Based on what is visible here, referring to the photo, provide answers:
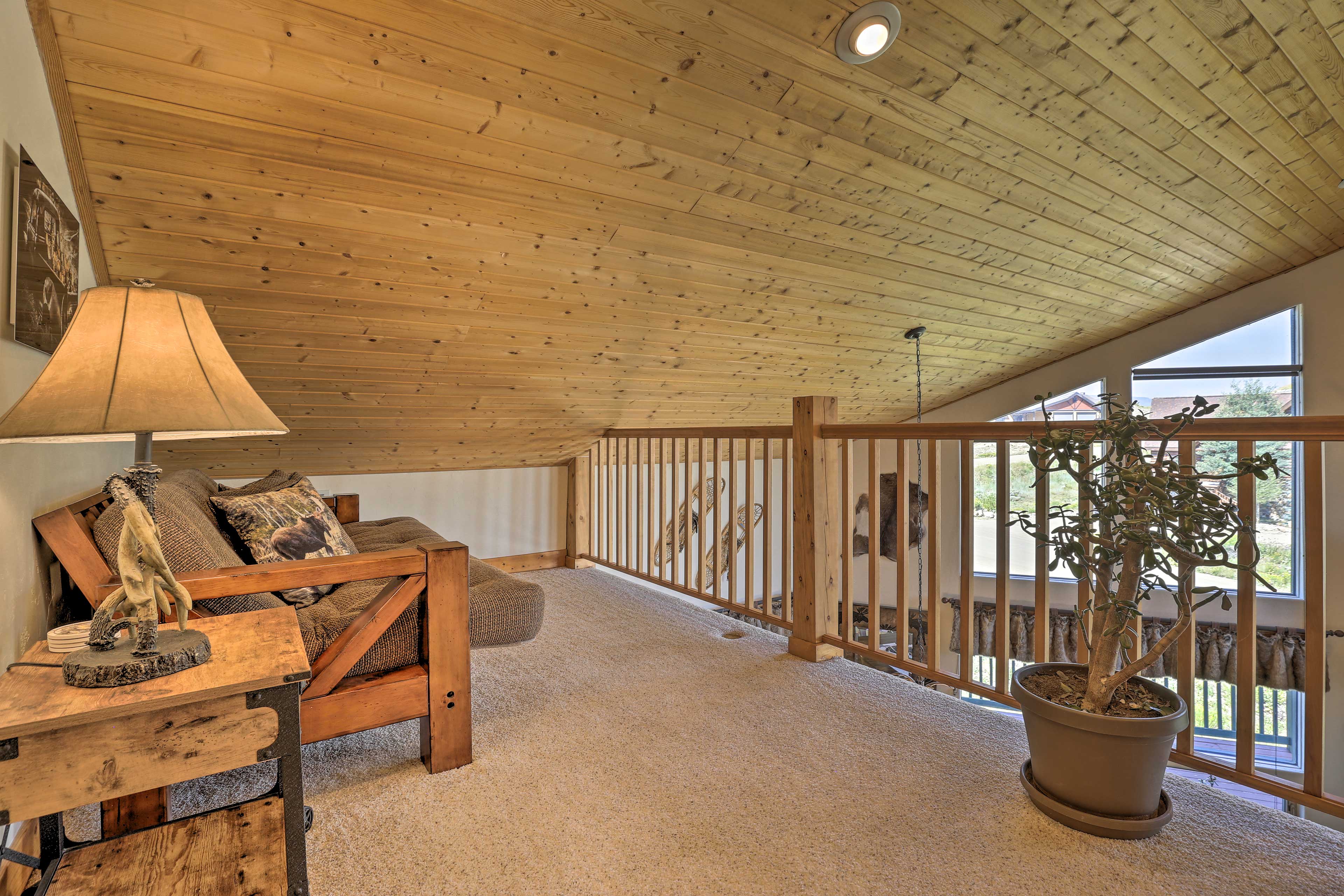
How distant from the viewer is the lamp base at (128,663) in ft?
3.48

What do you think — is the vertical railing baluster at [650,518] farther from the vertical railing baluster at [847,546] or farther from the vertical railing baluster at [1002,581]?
the vertical railing baluster at [1002,581]

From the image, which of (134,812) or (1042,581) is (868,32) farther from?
(134,812)

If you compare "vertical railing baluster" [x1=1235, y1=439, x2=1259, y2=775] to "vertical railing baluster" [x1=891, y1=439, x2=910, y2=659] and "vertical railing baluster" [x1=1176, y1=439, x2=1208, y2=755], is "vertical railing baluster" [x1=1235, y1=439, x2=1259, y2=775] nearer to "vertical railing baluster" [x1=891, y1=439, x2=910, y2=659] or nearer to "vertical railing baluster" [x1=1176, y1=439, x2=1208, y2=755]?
"vertical railing baluster" [x1=1176, y1=439, x2=1208, y2=755]

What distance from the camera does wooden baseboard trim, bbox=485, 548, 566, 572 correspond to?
461 centimetres

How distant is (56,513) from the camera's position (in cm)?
144

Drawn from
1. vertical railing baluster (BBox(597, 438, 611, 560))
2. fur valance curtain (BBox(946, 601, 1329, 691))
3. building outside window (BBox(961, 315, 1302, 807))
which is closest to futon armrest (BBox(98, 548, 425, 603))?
vertical railing baluster (BBox(597, 438, 611, 560))

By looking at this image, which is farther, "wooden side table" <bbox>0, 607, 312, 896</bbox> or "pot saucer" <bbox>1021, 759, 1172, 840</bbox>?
"pot saucer" <bbox>1021, 759, 1172, 840</bbox>

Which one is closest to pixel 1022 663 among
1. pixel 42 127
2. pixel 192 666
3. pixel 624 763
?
pixel 624 763

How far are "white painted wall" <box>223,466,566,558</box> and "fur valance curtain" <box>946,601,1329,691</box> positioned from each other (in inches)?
125

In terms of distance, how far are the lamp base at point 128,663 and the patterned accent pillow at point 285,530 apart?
0.77 metres

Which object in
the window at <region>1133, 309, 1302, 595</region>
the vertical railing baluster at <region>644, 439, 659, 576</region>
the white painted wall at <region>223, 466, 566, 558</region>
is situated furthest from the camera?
the window at <region>1133, 309, 1302, 595</region>

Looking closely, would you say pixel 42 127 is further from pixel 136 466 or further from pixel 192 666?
pixel 192 666

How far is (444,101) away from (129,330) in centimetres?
142

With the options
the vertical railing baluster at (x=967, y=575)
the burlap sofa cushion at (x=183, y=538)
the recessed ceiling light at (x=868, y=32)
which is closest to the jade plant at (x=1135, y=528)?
the vertical railing baluster at (x=967, y=575)
